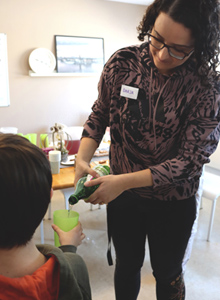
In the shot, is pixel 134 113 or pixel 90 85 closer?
pixel 134 113

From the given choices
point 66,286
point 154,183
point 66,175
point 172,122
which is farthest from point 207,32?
point 66,175

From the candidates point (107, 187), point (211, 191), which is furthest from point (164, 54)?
point (211, 191)

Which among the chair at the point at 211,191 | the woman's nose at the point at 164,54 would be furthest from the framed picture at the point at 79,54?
the woman's nose at the point at 164,54

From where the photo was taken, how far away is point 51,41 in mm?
4184

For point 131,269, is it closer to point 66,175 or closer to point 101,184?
point 101,184

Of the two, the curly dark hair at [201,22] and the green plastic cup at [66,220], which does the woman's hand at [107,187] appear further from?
the curly dark hair at [201,22]

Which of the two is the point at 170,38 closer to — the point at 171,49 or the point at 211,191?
the point at 171,49

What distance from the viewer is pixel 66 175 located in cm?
199

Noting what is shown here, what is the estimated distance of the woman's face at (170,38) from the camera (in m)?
0.92

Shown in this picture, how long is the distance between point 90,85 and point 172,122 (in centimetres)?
377

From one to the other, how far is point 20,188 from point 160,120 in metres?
0.62

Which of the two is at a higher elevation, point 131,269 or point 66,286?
point 66,286

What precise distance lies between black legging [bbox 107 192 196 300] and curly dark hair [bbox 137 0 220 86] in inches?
21.1

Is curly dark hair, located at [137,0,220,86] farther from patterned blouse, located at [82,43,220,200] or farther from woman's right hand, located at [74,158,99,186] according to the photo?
woman's right hand, located at [74,158,99,186]
